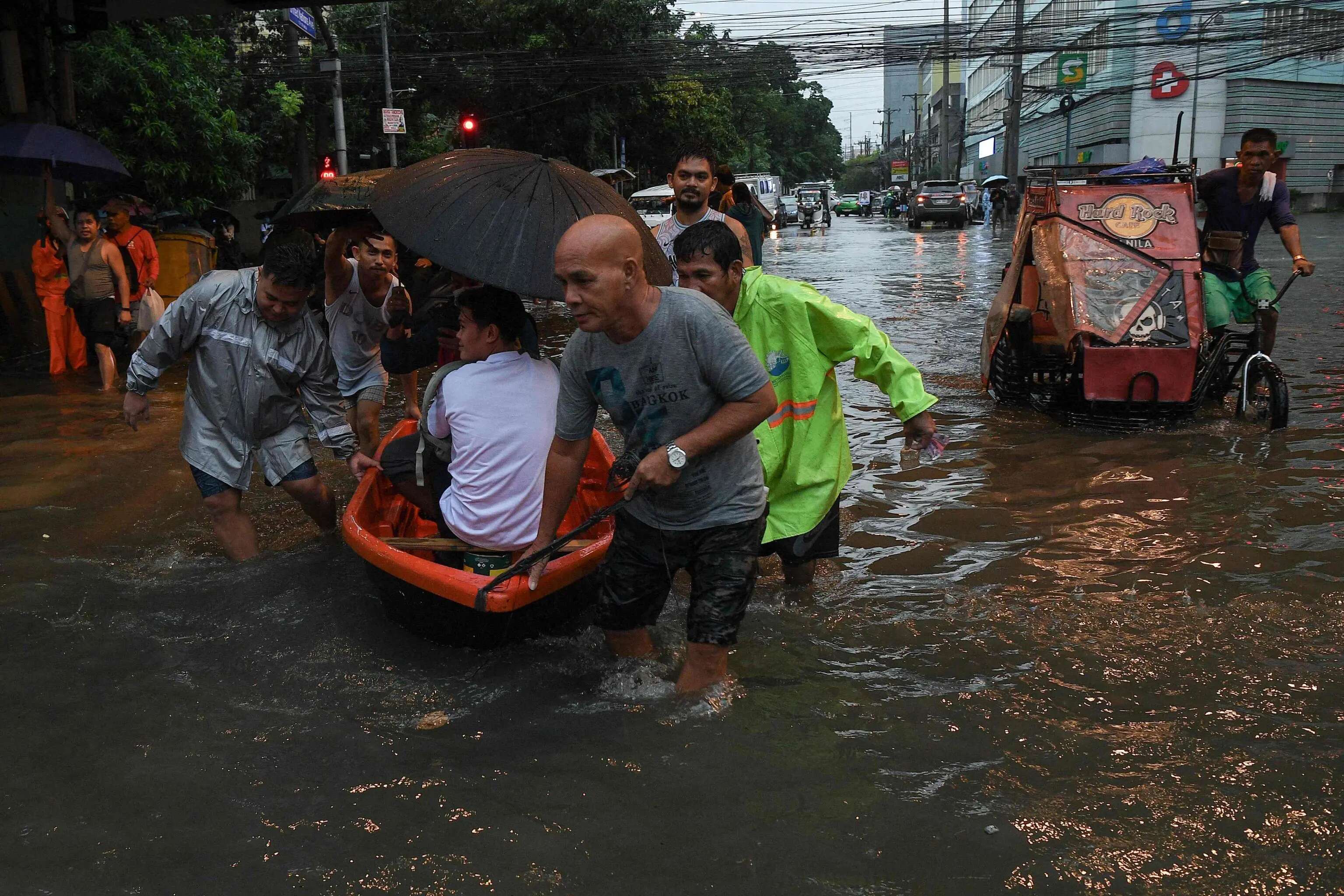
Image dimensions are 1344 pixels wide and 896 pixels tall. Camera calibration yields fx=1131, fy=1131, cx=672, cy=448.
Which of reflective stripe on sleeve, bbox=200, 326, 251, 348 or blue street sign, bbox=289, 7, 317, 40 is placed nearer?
reflective stripe on sleeve, bbox=200, 326, 251, 348

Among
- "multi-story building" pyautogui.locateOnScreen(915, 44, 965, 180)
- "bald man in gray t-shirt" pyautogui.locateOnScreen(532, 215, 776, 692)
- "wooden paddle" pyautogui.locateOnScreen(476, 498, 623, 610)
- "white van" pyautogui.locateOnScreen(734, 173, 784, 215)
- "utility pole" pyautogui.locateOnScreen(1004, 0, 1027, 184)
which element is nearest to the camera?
"bald man in gray t-shirt" pyautogui.locateOnScreen(532, 215, 776, 692)

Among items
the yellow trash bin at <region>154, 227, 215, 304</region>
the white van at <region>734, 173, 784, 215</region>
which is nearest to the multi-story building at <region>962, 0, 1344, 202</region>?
the white van at <region>734, 173, 784, 215</region>

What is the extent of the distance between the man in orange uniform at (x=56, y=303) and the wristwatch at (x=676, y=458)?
9.30 meters

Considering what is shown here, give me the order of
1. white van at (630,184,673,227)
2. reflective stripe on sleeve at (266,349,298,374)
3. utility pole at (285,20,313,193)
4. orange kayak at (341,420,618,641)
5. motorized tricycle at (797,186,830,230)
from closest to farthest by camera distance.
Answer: orange kayak at (341,420,618,641), reflective stripe on sleeve at (266,349,298,374), utility pole at (285,20,313,193), white van at (630,184,673,227), motorized tricycle at (797,186,830,230)

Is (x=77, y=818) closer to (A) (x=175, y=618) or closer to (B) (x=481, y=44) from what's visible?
(A) (x=175, y=618)

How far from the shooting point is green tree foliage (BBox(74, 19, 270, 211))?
45.6ft

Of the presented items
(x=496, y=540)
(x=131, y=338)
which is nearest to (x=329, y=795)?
(x=496, y=540)

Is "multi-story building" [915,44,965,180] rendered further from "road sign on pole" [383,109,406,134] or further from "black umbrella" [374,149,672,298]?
"black umbrella" [374,149,672,298]

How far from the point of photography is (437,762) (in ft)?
11.4

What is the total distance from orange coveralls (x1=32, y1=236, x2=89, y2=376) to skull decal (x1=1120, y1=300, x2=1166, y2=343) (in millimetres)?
9061

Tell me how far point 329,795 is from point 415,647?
1078mm

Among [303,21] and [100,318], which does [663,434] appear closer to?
[100,318]

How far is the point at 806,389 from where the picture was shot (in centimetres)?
428

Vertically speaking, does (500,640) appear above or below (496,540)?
below
